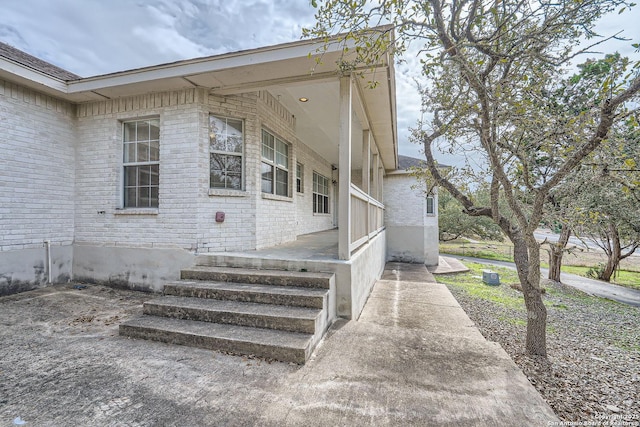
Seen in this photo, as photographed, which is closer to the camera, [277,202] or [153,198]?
[153,198]

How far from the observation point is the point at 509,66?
Result: 3340 millimetres

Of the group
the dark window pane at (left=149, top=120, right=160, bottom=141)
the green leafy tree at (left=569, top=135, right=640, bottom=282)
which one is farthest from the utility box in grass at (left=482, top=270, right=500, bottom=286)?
the dark window pane at (left=149, top=120, right=160, bottom=141)

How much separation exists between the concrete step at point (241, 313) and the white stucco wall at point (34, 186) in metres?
3.28

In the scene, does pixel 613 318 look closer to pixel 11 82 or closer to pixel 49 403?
pixel 49 403

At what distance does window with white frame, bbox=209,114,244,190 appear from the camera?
16.3ft

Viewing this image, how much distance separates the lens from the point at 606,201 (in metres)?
8.89

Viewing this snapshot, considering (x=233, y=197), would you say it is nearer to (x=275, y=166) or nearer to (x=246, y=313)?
(x=275, y=166)

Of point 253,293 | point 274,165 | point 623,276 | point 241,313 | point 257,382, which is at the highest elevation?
point 274,165

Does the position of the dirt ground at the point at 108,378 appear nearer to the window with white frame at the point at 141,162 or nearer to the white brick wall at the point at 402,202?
the window with white frame at the point at 141,162

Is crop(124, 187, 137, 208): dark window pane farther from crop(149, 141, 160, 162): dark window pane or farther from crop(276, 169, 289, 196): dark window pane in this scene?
crop(276, 169, 289, 196): dark window pane

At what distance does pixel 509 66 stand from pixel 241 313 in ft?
14.4

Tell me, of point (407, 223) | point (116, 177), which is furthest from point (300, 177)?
point (407, 223)

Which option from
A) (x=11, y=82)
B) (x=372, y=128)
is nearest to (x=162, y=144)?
(x=11, y=82)

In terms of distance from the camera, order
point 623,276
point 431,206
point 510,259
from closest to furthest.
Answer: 1. point 431,206
2. point 623,276
3. point 510,259
